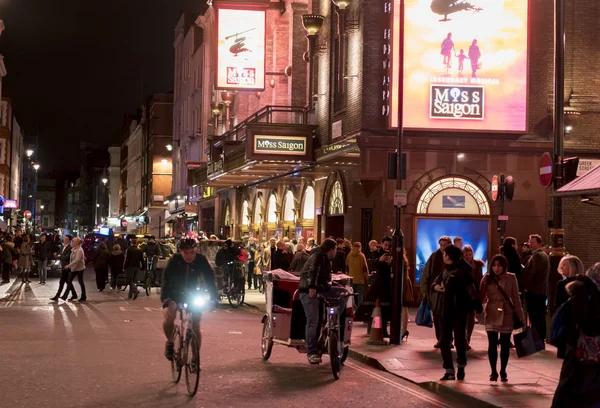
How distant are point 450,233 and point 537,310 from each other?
420 inches

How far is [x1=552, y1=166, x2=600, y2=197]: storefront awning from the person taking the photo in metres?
12.7

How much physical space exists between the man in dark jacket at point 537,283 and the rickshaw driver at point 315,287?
519 centimetres

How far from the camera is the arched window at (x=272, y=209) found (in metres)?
42.7

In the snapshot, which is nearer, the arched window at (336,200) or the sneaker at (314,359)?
the sneaker at (314,359)

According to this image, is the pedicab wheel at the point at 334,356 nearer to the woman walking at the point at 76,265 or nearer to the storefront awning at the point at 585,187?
the storefront awning at the point at 585,187

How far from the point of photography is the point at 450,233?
2917 cm

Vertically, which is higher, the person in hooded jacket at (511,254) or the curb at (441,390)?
the person in hooded jacket at (511,254)

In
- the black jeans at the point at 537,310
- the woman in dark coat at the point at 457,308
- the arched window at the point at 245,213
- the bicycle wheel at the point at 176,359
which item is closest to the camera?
the bicycle wheel at the point at 176,359

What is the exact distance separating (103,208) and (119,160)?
57.2ft

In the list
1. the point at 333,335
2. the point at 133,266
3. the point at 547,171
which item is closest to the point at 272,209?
the point at 133,266

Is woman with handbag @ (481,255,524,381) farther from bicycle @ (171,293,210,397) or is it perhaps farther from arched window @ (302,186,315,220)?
arched window @ (302,186,315,220)

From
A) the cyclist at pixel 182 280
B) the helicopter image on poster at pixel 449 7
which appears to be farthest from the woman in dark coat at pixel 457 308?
the helicopter image on poster at pixel 449 7

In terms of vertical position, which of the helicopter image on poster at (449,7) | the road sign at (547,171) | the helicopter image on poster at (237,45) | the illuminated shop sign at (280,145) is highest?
the helicopter image on poster at (237,45)

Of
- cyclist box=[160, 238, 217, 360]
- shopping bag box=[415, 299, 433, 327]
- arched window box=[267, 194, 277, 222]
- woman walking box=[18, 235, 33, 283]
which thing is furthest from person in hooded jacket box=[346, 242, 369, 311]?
woman walking box=[18, 235, 33, 283]
